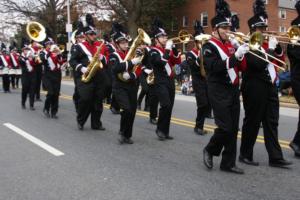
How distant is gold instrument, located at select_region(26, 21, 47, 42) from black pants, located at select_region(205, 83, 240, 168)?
27.9 ft

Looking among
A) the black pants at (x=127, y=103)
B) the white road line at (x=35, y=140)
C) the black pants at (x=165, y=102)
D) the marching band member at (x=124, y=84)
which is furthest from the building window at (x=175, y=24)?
the black pants at (x=127, y=103)

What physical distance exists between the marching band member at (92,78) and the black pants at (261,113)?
12.4 ft

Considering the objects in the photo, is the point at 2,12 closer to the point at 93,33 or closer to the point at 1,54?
the point at 1,54

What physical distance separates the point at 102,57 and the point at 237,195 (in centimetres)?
532

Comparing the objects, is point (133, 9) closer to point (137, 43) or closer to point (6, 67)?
point (6, 67)

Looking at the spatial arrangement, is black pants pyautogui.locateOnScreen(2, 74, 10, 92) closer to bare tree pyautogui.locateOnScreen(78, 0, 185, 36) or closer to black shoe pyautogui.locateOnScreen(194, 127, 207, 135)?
black shoe pyautogui.locateOnScreen(194, 127, 207, 135)

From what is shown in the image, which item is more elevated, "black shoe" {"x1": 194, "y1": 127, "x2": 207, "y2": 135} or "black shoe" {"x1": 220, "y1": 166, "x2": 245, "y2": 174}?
"black shoe" {"x1": 194, "y1": 127, "x2": 207, "y2": 135}

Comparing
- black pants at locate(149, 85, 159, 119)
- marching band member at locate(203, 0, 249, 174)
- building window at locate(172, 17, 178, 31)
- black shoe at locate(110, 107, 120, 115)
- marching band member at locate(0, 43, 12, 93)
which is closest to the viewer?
marching band member at locate(203, 0, 249, 174)

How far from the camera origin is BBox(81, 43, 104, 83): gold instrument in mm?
9131

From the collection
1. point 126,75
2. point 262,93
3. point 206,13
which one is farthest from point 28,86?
point 206,13

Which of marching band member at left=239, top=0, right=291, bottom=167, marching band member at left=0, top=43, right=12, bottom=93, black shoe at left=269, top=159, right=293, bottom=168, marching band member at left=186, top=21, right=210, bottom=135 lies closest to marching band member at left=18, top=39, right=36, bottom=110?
marching band member at left=0, top=43, right=12, bottom=93

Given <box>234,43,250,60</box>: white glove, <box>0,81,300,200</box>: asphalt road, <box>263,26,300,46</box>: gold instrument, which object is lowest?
<box>0,81,300,200</box>: asphalt road

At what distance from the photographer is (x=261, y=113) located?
638 cm

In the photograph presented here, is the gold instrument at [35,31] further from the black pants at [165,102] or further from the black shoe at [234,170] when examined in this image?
the black shoe at [234,170]
